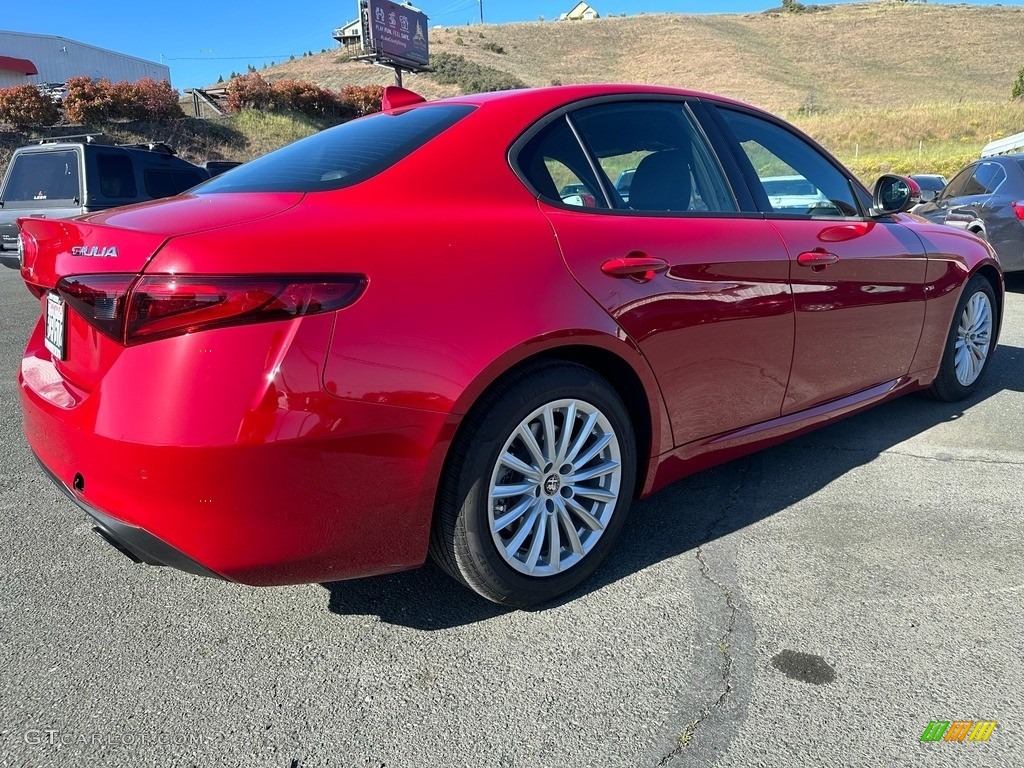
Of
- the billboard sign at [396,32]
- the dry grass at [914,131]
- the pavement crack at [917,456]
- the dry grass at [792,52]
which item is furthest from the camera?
the dry grass at [792,52]

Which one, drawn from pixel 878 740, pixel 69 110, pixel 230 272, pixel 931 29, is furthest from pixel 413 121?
pixel 931 29

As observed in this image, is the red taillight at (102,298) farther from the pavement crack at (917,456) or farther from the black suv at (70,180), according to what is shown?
the black suv at (70,180)

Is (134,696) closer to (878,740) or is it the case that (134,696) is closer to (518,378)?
(518,378)

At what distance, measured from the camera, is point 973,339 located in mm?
4559

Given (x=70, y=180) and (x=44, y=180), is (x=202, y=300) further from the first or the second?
(x=44, y=180)

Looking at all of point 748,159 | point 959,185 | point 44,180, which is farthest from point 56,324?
point 959,185

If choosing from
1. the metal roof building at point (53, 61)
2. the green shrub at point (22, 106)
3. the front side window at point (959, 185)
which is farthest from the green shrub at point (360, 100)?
the front side window at point (959, 185)

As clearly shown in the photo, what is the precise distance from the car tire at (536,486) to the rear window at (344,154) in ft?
2.58

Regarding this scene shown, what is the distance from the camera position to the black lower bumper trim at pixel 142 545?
194cm

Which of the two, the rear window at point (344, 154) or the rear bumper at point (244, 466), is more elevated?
the rear window at point (344, 154)

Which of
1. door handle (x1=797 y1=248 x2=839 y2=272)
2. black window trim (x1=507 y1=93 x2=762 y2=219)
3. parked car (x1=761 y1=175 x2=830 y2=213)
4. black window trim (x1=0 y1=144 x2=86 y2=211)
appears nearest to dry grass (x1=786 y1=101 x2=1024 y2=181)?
black window trim (x1=0 y1=144 x2=86 y2=211)

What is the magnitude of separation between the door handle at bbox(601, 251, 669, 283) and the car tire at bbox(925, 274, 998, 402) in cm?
254

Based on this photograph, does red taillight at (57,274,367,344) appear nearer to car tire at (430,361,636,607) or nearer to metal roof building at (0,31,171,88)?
car tire at (430,361,636,607)

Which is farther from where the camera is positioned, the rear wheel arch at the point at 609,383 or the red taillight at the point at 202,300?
the rear wheel arch at the point at 609,383
